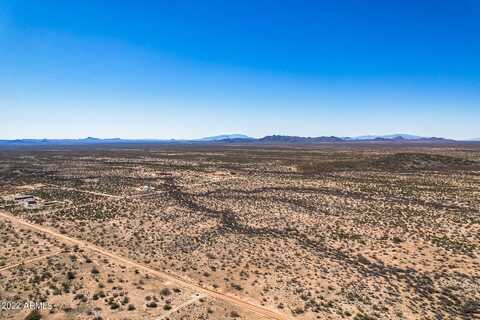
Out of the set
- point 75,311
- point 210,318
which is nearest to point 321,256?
point 210,318

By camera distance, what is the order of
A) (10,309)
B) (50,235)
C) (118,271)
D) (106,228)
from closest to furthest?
(10,309) → (118,271) → (50,235) → (106,228)

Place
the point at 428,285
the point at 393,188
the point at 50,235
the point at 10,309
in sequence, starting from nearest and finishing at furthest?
the point at 10,309
the point at 428,285
the point at 50,235
the point at 393,188

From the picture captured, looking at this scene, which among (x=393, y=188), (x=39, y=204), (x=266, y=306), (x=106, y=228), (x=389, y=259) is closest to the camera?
(x=266, y=306)

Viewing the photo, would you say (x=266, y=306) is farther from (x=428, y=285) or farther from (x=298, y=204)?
(x=298, y=204)

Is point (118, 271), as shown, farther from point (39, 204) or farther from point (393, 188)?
point (393, 188)

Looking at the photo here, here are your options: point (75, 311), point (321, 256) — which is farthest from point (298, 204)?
point (75, 311)

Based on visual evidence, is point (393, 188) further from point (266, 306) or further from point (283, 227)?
point (266, 306)

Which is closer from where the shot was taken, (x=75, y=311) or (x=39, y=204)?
(x=75, y=311)

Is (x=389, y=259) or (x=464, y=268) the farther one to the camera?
(x=389, y=259)

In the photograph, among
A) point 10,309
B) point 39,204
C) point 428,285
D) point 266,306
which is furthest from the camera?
point 39,204
